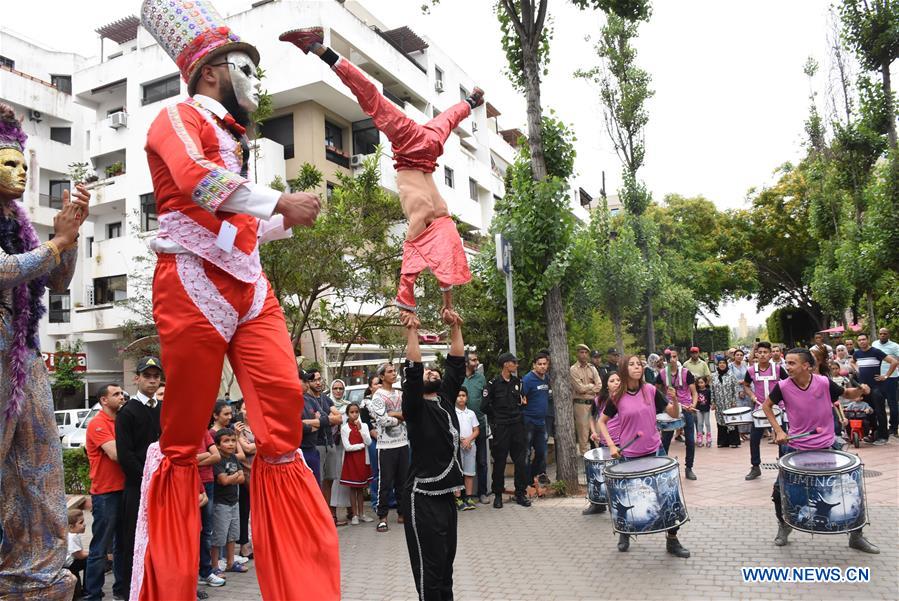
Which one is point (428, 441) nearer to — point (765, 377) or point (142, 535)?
point (142, 535)

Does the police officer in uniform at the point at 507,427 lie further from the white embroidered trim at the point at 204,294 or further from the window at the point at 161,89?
the window at the point at 161,89

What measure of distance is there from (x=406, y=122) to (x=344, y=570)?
4.70 meters

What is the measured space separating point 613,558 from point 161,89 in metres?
25.8

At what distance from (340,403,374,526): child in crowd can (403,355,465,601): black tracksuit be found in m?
4.76

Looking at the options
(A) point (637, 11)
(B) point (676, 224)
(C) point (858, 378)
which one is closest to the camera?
(A) point (637, 11)

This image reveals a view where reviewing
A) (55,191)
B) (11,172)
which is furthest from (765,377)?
(55,191)

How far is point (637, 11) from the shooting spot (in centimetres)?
1059

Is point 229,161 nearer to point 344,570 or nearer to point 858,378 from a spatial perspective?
point 344,570

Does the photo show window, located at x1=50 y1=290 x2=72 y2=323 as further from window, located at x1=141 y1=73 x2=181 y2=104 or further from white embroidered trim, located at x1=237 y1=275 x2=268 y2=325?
white embroidered trim, located at x1=237 y1=275 x2=268 y2=325

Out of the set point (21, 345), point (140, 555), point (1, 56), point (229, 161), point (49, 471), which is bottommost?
point (140, 555)

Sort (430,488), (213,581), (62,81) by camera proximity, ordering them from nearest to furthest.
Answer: (430,488)
(213,581)
(62,81)

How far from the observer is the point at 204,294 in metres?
2.67

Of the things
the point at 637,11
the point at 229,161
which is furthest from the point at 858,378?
the point at 229,161

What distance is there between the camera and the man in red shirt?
599cm
